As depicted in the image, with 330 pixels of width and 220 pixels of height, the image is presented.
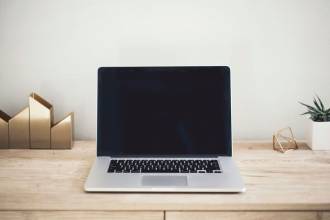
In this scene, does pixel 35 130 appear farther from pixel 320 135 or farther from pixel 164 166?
pixel 320 135

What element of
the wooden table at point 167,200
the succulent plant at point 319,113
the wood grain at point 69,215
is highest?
the succulent plant at point 319,113

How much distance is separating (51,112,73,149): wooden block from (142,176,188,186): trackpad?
0.40 m

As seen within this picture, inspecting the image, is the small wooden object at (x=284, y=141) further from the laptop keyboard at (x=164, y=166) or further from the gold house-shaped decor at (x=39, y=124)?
the gold house-shaped decor at (x=39, y=124)

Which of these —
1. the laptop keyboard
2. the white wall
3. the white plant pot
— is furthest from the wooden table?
the white wall

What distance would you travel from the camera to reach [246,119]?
1.50 metres

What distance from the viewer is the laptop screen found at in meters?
1.26

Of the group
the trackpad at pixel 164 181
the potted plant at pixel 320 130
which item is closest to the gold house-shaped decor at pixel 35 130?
the trackpad at pixel 164 181

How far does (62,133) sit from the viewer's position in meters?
1.36

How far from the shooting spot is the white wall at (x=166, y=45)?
1.42 meters

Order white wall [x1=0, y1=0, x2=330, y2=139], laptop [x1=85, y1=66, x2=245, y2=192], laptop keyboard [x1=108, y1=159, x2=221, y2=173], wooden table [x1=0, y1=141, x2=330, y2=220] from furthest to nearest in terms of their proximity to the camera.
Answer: white wall [x1=0, y1=0, x2=330, y2=139] < laptop [x1=85, y1=66, x2=245, y2=192] < laptop keyboard [x1=108, y1=159, x2=221, y2=173] < wooden table [x1=0, y1=141, x2=330, y2=220]

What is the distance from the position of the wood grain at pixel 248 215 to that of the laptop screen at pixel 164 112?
334 mm

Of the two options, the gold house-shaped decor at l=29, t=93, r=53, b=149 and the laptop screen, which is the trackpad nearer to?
the laptop screen

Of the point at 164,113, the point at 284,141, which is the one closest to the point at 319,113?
the point at 284,141

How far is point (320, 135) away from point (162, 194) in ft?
2.13
